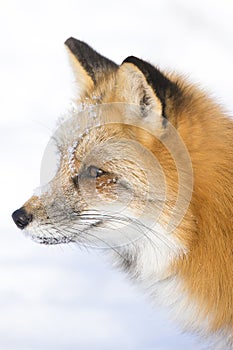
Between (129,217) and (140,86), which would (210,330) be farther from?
(140,86)

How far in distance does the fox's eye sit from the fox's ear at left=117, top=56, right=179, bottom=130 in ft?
1.69

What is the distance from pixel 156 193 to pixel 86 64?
1547 mm

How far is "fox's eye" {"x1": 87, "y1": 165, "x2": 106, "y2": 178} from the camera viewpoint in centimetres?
563

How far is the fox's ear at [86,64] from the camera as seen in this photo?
6305 mm

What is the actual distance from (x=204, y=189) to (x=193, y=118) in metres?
0.62

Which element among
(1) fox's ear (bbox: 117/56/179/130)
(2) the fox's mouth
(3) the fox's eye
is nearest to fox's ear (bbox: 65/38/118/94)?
(1) fox's ear (bbox: 117/56/179/130)

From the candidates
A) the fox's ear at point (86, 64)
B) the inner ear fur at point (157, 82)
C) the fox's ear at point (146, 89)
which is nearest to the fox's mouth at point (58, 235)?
the fox's ear at point (146, 89)

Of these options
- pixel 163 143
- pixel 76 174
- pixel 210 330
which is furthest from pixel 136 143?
pixel 210 330

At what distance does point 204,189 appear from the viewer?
562cm

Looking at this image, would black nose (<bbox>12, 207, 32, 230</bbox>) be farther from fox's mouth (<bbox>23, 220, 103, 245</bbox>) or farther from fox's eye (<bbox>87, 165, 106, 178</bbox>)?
fox's eye (<bbox>87, 165, 106, 178</bbox>)

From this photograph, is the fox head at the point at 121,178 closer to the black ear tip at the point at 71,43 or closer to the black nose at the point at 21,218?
the black nose at the point at 21,218

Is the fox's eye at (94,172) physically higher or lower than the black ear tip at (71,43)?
lower

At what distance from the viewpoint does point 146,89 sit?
535cm

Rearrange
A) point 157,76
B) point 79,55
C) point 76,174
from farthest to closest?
point 79,55 < point 76,174 < point 157,76
